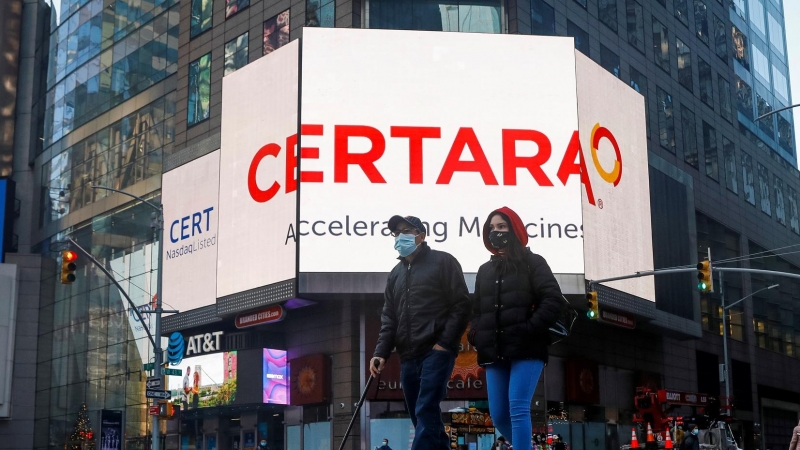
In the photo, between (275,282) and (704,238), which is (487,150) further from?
(704,238)

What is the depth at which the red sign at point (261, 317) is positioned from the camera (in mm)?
40156

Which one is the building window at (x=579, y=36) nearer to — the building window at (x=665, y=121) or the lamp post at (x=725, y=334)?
the building window at (x=665, y=121)

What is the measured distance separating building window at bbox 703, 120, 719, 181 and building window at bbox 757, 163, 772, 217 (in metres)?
10.5

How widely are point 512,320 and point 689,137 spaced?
51904 mm

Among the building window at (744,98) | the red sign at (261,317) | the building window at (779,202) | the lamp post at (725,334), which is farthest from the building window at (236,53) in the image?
the building window at (779,202)

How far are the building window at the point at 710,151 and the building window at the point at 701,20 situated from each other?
568cm

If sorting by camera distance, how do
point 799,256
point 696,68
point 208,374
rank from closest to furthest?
point 208,374
point 696,68
point 799,256

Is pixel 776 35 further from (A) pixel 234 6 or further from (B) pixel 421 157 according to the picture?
(B) pixel 421 157

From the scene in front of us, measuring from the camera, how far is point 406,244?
862cm

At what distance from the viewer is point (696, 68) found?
60188 mm

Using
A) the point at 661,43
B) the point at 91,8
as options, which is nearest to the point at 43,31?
the point at 91,8

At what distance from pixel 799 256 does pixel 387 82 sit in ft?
159

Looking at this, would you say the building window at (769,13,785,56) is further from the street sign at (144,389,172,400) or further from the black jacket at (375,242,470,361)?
the black jacket at (375,242,470,361)

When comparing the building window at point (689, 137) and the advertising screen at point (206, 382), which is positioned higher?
the building window at point (689, 137)
